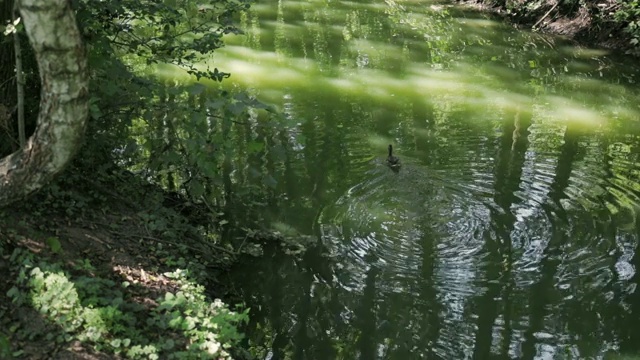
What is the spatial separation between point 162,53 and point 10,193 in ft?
8.08

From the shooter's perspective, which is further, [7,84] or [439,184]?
[439,184]

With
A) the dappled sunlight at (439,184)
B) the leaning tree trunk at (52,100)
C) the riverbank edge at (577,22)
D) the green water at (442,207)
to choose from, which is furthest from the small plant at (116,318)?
the riverbank edge at (577,22)

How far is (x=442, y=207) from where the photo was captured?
22.4ft

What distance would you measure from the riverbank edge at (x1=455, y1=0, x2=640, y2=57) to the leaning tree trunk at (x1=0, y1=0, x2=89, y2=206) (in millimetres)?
12678

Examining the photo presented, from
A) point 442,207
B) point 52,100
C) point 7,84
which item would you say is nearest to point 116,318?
point 52,100

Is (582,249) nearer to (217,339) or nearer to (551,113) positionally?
(217,339)

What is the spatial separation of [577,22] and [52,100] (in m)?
14.0


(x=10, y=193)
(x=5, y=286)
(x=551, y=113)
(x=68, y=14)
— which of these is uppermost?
(x=68, y=14)

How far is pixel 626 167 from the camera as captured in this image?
8227mm

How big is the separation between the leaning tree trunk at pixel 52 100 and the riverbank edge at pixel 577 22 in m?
12.7

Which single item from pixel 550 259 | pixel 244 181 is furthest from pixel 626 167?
pixel 244 181

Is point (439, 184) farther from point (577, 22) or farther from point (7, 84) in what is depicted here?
point (577, 22)

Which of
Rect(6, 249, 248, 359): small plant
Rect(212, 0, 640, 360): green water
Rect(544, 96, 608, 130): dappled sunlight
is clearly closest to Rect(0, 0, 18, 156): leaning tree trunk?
Rect(6, 249, 248, 359): small plant

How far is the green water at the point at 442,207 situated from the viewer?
203 inches
